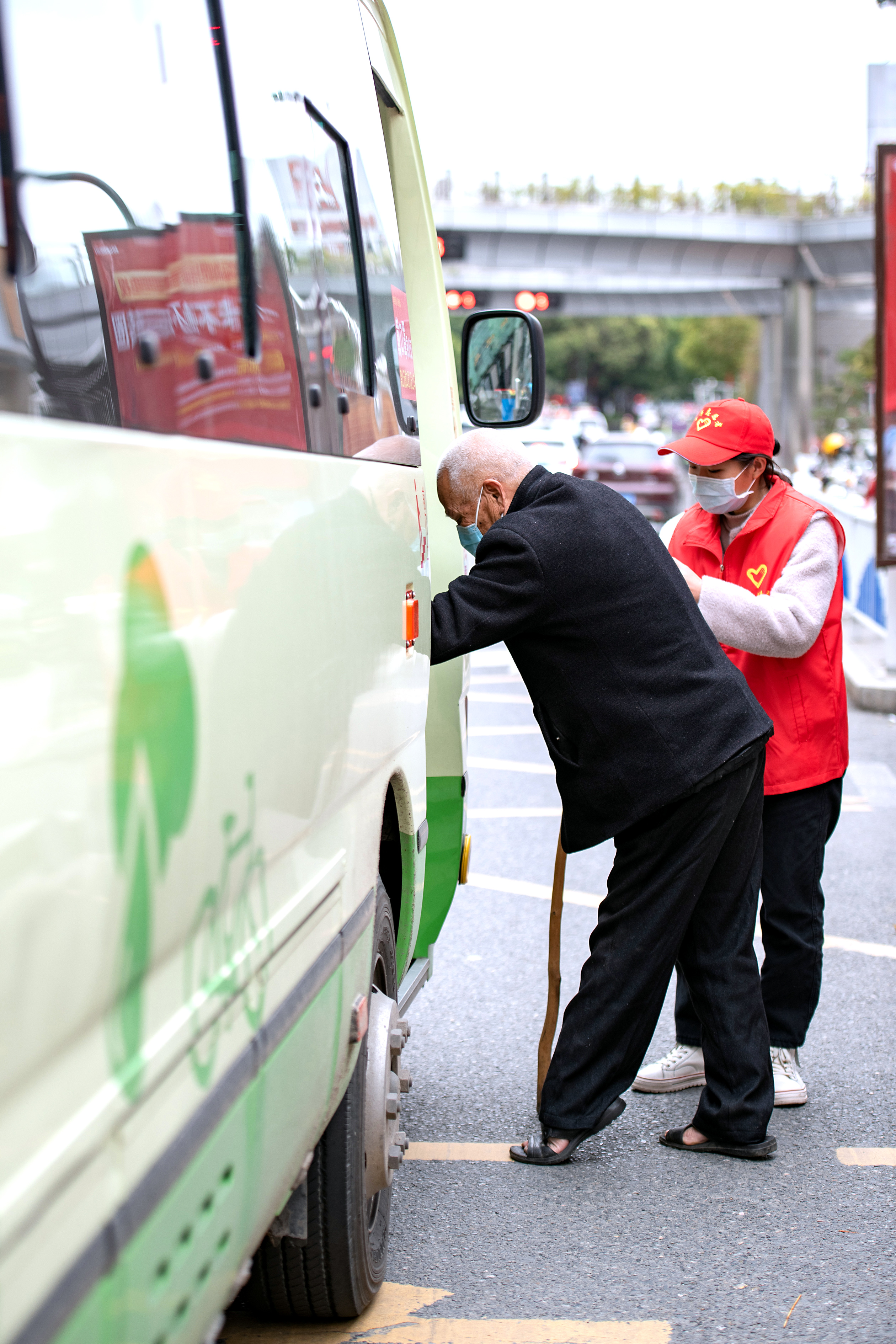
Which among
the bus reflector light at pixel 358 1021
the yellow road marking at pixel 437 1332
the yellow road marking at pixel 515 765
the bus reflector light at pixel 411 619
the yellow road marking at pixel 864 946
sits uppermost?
the bus reflector light at pixel 411 619

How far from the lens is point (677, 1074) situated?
13.5 ft

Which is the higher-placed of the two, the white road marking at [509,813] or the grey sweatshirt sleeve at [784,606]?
the grey sweatshirt sleeve at [784,606]

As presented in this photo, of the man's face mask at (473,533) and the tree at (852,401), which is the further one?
the tree at (852,401)

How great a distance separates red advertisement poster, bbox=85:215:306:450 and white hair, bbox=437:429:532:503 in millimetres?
1383

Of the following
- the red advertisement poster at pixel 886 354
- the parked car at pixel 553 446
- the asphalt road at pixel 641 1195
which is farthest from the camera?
the parked car at pixel 553 446

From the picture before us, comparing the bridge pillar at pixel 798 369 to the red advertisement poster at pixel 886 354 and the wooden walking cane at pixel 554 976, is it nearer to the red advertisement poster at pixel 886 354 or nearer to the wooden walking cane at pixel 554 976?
the red advertisement poster at pixel 886 354

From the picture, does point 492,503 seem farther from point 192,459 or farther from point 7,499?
point 7,499

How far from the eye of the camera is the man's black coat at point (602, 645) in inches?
124

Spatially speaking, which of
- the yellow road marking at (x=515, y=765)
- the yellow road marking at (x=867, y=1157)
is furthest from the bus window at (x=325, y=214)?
the yellow road marking at (x=515, y=765)

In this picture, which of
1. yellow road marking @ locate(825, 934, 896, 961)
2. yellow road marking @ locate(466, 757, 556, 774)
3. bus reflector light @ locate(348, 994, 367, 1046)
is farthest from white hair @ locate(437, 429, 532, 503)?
yellow road marking @ locate(466, 757, 556, 774)

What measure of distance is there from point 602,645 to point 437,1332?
4.87 ft

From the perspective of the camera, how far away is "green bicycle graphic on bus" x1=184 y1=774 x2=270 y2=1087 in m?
1.50

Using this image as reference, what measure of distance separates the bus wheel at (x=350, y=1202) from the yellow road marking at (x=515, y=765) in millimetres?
5490

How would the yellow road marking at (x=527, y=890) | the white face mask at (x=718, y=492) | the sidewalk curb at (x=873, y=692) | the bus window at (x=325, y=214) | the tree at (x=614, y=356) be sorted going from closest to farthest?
the bus window at (x=325, y=214) < the white face mask at (x=718, y=492) < the yellow road marking at (x=527, y=890) < the sidewalk curb at (x=873, y=692) < the tree at (x=614, y=356)
